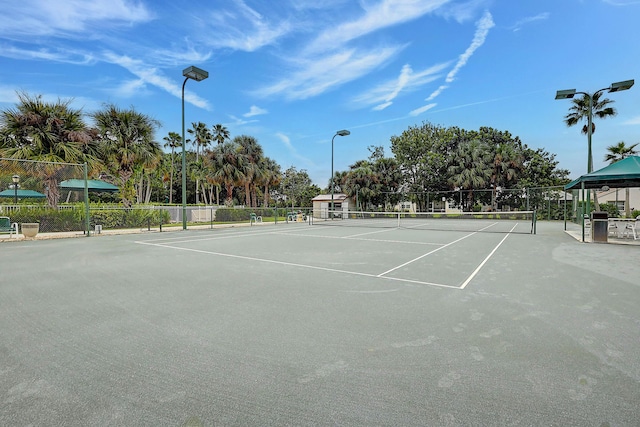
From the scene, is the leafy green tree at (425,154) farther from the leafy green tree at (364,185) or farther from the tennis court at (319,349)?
the tennis court at (319,349)

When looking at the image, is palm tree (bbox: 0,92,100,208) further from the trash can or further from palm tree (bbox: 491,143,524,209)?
palm tree (bbox: 491,143,524,209)

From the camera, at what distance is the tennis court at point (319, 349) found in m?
2.11

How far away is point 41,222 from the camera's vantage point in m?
15.6

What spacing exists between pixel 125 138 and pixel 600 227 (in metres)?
25.4

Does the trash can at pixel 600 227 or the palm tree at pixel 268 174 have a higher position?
the palm tree at pixel 268 174

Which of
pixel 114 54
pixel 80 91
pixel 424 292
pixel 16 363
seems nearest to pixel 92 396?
pixel 16 363

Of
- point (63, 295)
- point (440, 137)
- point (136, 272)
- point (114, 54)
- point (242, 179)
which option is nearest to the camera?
point (63, 295)

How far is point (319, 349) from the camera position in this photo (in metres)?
3.05

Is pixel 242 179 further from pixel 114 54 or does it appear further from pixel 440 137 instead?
pixel 440 137

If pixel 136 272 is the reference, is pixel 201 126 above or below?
above

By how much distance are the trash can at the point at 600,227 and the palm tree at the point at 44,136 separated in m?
23.7

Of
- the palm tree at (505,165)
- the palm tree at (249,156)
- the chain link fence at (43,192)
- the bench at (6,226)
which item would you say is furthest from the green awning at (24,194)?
the palm tree at (505,165)

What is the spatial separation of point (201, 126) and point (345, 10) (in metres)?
38.7

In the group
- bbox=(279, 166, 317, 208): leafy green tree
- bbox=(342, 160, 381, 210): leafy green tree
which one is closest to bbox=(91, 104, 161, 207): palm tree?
bbox=(342, 160, 381, 210): leafy green tree
